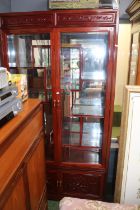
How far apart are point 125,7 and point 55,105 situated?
1276 millimetres

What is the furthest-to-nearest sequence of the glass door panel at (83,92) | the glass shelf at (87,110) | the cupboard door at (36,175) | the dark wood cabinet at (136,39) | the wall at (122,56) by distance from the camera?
the wall at (122,56), the glass shelf at (87,110), the glass door panel at (83,92), the dark wood cabinet at (136,39), the cupboard door at (36,175)

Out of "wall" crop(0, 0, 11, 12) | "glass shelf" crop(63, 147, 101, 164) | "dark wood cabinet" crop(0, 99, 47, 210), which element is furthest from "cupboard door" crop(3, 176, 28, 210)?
"wall" crop(0, 0, 11, 12)

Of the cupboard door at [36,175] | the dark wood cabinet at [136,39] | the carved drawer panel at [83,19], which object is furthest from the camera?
the dark wood cabinet at [136,39]

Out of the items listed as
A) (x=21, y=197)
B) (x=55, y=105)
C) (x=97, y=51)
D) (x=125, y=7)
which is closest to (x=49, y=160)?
(x=55, y=105)

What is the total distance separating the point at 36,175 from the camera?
1.42 metres

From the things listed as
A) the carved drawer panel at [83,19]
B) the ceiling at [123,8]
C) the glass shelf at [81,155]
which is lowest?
the glass shelf at [81,155]

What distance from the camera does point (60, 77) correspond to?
70.8 inches

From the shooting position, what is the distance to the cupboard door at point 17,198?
969 mm

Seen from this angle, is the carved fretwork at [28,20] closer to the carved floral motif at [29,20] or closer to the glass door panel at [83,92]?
the carved floral motif at [29,20]

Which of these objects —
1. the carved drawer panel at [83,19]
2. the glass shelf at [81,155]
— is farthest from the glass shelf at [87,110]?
the carved drawer panel at [83,19]

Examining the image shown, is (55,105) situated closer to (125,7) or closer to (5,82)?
(5,82)

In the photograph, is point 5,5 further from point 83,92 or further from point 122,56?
point 122,56

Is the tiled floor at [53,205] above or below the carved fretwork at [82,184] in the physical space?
below

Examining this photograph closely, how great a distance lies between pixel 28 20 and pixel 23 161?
A: 121 centimetres
